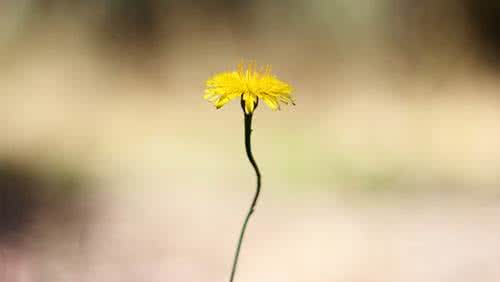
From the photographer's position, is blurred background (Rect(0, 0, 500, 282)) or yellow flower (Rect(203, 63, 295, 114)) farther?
blurred background (Rect(0, 0, 500, 282))

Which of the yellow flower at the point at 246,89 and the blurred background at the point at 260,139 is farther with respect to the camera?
the blurred background at the point at 260,139

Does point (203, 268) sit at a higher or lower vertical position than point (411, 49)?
lower

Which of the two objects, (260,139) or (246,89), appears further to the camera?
(260,139)

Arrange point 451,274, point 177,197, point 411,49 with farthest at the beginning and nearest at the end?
point 411,49 < point 177,197 < point 451,274

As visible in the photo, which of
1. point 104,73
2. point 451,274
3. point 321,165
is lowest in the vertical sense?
point 451,274

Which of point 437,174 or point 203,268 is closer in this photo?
point 203,268

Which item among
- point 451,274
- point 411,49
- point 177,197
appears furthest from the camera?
point 411,49

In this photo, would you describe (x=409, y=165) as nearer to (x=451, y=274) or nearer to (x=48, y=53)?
(x=451, y=274)

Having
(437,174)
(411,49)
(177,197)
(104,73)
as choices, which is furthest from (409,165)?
(104,73)
